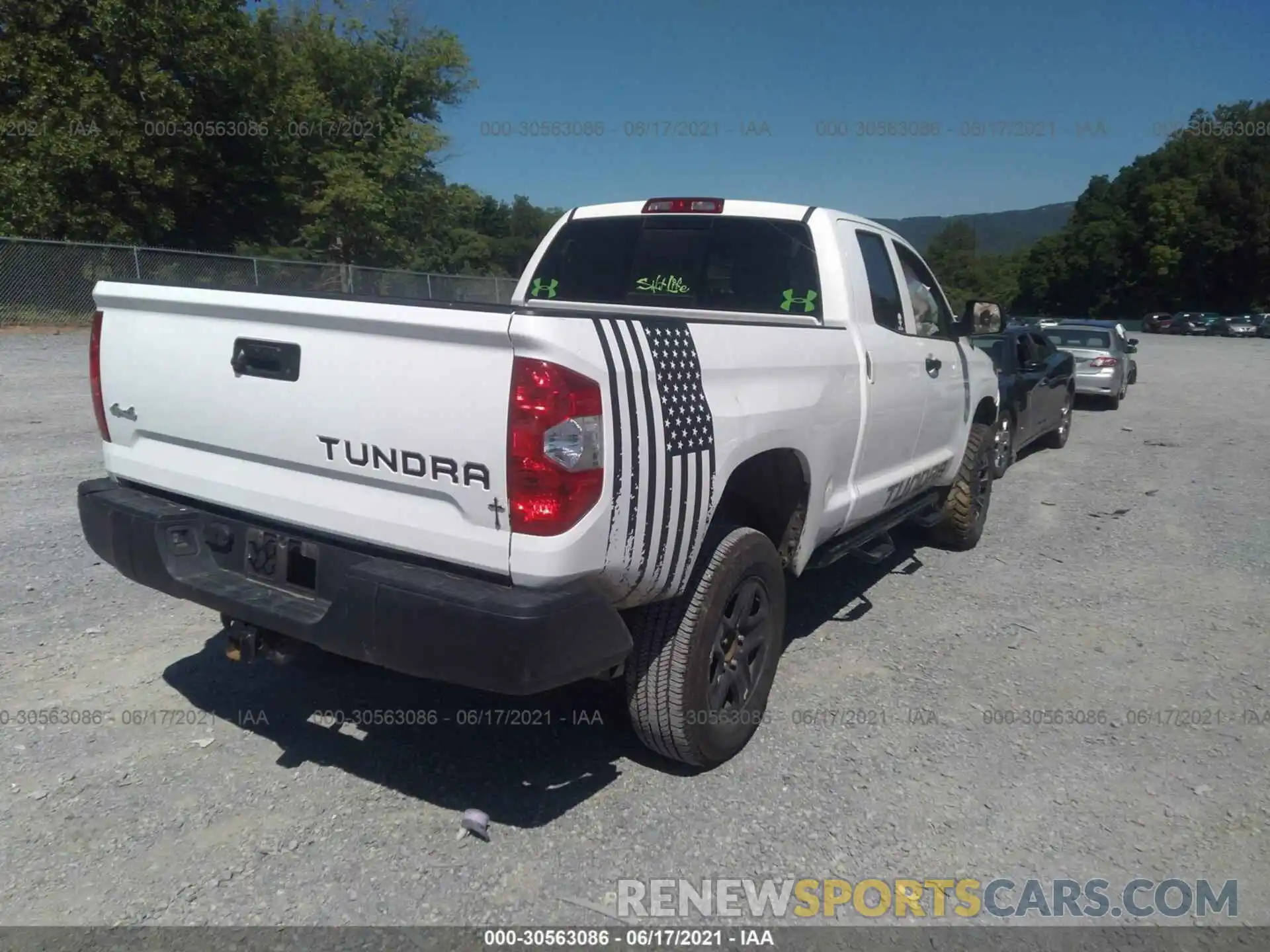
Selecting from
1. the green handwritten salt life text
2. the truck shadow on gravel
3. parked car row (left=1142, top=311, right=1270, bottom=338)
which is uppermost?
the green handwritten salt life text

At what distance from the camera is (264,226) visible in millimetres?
30719

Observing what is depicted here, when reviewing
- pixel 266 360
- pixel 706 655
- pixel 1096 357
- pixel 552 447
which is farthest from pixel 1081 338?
pixel 266 360

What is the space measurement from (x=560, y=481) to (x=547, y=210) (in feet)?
237

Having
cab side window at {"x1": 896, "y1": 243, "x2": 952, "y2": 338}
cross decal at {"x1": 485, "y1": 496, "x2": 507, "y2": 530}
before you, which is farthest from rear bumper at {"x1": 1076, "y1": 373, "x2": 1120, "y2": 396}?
cross decal at {"x1": 485, "y1": 496, "x2": 507, "y2": 530}

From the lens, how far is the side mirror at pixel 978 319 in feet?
18.8

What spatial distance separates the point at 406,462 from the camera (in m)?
2.76

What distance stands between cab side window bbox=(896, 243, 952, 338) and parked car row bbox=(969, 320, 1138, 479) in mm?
1093

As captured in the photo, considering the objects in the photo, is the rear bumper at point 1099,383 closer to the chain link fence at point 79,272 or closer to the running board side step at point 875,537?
the chain link fence at point 79,272

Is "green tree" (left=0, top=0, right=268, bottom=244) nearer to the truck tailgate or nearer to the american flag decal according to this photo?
the truck tailgate

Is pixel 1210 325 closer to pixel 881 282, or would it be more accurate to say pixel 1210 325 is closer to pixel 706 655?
pixel 881 282

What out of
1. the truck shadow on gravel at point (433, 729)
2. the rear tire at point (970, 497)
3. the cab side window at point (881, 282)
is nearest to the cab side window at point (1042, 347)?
the rear tire at point (970, 497)

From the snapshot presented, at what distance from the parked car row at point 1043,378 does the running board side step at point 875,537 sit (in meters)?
1.49

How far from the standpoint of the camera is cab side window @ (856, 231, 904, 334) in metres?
4.69

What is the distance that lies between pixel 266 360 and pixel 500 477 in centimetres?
96
